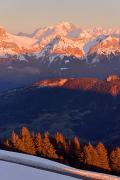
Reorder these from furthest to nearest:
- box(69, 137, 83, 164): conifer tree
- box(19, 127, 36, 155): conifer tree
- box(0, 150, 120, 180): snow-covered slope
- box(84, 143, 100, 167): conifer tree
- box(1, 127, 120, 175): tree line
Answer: box(69, 137, 83, 164): conifer tree → box(19, 127, 36, 155): conifer tree → box(1, 127, 120, 175): tree line → box(84, 143, 100, 167): conifer tree → box(0, 150, 120, 180): snow-covered slope

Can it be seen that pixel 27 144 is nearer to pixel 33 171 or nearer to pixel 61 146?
pixel 61 146

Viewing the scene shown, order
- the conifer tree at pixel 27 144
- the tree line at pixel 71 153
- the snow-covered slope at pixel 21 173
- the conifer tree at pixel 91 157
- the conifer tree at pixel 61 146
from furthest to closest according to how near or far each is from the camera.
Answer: the conifer tree at pixel 61 146 → the conifer tree at pixel 27 144 → the tree line at pixel 71 153 → the conifer tree at pixel 91 157 → the snow-covered slope at pixel 21 173

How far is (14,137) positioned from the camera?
138m

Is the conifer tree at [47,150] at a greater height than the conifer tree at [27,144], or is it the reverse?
the conifer tree at [27,144]

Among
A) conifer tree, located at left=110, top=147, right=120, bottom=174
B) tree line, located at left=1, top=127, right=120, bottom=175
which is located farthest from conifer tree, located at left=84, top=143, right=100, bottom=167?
conifer tree, located at left=110, top=147, right=120, bottom=174

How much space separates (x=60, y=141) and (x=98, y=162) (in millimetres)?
20992

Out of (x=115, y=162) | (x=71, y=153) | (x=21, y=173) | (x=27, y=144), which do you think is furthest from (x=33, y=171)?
(x=71, y=153)

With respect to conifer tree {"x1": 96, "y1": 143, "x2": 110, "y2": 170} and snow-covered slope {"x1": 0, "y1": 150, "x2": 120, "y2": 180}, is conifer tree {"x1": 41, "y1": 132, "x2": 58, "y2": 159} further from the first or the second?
snow-covered slope {"x1": 0, "y1": 150, "x2": 120, "y2": 180}

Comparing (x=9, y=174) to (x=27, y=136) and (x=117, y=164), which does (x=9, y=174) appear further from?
(x=27, y=136)

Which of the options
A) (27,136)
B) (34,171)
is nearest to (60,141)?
(27,136)

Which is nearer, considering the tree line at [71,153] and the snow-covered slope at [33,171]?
the snow-covered slope at [33,171]

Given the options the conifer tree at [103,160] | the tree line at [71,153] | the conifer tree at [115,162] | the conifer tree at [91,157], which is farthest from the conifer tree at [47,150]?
the conifer tree at [115,162]

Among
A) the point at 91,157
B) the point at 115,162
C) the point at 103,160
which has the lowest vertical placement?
the point at 115,162

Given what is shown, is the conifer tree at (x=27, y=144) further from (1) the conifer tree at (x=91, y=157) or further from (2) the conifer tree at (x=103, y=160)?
(2) the conifer tree at (x=103, y=160)
